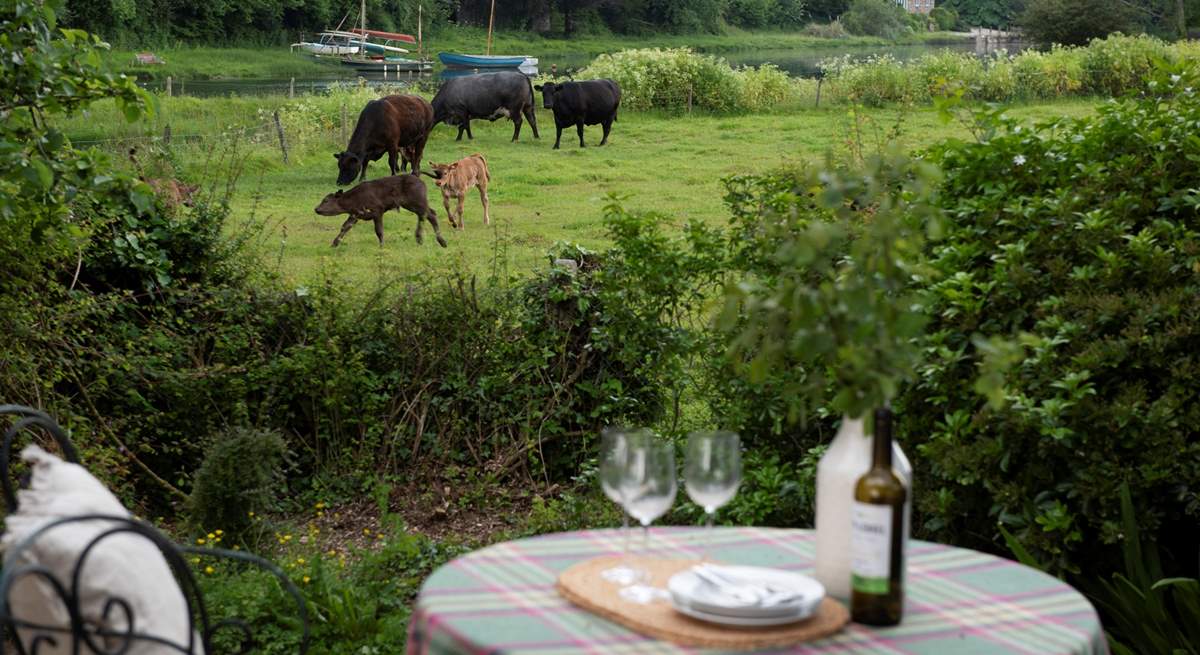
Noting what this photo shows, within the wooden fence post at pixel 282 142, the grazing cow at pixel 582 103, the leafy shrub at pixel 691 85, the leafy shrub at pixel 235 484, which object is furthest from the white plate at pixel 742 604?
the leafy shrub at pixel 691 85

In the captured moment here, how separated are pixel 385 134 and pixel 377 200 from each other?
457cm

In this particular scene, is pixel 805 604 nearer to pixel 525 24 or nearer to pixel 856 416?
pixel 856 416

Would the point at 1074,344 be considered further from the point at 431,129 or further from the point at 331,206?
the point at 431,129

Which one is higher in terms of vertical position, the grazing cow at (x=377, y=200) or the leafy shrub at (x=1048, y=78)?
the leafy shrub at (x=1048, y=78)

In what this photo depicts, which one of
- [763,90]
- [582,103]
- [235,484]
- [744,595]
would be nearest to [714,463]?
[744,595]

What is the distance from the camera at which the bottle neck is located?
2.04 m

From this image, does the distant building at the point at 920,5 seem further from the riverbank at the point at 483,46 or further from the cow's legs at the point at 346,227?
the cow's legs at the point at 346,227

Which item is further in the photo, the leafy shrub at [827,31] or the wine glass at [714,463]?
the leafy shrub at [827,31]

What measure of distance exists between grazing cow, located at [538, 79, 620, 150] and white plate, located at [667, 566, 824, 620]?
1807 cm

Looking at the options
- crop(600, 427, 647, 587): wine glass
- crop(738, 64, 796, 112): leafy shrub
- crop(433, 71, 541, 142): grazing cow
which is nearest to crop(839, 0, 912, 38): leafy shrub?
crop(738, 64, 796, 112): leafy shrub

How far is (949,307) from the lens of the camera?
14.2 feet

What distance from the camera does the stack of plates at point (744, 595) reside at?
2.05 metres

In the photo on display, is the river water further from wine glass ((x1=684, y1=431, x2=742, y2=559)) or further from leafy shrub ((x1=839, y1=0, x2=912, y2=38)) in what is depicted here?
wine glass ((x1=684, y1=431, x2=742, y2=559))

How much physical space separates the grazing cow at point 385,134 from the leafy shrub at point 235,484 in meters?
10.7
